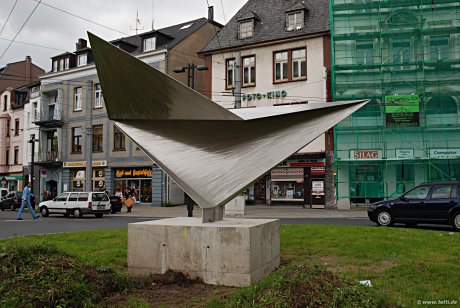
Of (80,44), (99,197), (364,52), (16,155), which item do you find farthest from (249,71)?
(16,155)

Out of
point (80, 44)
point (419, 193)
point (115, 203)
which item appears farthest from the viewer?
point (80, 44)

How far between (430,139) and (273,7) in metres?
15.6

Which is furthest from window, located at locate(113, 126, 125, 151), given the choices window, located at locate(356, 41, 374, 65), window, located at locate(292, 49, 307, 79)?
window, located at locate(356, 41, 374, 65)

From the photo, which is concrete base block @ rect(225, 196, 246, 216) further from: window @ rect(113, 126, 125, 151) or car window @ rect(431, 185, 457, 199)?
window @ rect(113, 126, 125, 151)

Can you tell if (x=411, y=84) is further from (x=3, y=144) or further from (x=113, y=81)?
(x=3, y=144)

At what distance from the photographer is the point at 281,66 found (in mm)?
30516

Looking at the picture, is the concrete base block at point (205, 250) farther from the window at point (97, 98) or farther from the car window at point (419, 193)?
the window at point (97, 98)

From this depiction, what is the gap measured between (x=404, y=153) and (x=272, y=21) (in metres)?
13.8

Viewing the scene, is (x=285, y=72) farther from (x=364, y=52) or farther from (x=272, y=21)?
(x=364, y=52)

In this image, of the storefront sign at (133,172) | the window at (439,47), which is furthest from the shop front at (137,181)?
the window at (439,47)

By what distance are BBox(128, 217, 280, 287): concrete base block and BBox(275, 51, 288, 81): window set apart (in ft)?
79.7

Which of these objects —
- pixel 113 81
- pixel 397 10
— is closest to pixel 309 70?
pixel 397 10

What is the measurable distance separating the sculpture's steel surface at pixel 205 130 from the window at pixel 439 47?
2180cm

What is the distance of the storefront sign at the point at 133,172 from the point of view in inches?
1391
